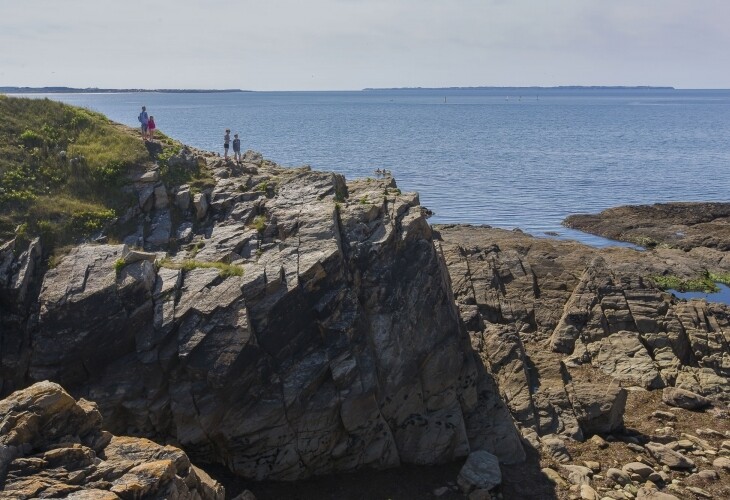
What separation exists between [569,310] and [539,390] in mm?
8257

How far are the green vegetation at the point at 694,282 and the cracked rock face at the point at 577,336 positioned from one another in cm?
846

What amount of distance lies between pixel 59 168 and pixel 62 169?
15 centimetres

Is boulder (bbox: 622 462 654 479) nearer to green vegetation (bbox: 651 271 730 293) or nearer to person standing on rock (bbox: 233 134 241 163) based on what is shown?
person standing on rock (bbox: 233 134 241 163)

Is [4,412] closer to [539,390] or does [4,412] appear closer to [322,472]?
[322,472]

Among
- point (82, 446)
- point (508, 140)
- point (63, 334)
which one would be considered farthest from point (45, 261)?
point (508, 140)

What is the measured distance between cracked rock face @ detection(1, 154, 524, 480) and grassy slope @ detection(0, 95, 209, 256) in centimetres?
249

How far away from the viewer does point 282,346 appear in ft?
73.1

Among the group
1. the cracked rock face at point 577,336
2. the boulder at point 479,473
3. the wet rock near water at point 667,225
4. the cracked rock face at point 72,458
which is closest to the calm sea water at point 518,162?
the wet rock near water at point 667,225

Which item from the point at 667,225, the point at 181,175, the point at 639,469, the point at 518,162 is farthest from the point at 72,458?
the point at 518,162

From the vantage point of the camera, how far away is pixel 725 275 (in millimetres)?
49562

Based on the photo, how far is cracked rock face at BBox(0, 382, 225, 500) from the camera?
43.4ft

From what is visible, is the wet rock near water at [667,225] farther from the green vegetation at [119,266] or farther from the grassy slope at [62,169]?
the green vegetation at [119,266]

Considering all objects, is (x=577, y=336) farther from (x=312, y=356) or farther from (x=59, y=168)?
(x=59, y=168)

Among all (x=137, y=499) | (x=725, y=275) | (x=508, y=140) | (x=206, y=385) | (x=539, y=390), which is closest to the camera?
(x=137, y=499)
